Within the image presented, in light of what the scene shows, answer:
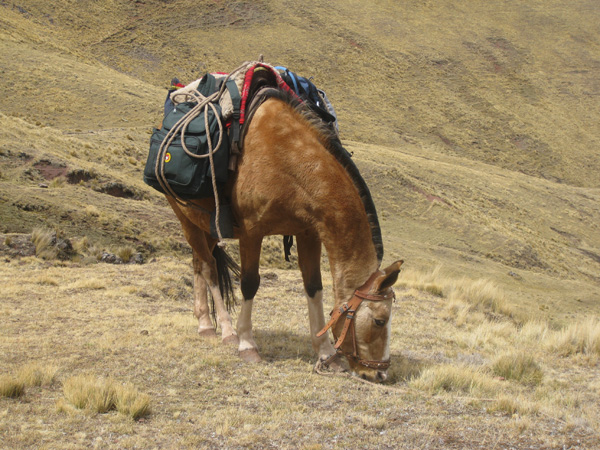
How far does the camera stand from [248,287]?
622cm

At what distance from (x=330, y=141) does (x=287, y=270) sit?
308 inches

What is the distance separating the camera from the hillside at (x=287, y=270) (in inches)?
184

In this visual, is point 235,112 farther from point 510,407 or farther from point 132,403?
point 510,407

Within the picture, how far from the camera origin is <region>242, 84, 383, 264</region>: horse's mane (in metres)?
5.50

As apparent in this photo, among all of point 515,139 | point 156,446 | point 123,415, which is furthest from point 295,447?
point 515,139

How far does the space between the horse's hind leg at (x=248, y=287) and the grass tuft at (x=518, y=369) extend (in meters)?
2.61

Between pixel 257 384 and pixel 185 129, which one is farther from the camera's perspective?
pixel 185 129

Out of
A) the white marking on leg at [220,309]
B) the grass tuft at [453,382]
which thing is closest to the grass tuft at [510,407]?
the grass tuft at [453,382]

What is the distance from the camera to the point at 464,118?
2539 inches

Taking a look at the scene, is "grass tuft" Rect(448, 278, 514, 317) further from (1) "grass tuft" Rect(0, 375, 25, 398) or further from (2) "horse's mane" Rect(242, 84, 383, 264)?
(1) "grass tuft" Rect(0, 375, 25, 398)

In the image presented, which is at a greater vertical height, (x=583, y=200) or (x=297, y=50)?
(x=297, y=50)

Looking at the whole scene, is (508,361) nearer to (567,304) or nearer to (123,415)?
(123,415)

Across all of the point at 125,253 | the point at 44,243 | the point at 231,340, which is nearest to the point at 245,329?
the point at 231,340

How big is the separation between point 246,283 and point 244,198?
0.95 metres
